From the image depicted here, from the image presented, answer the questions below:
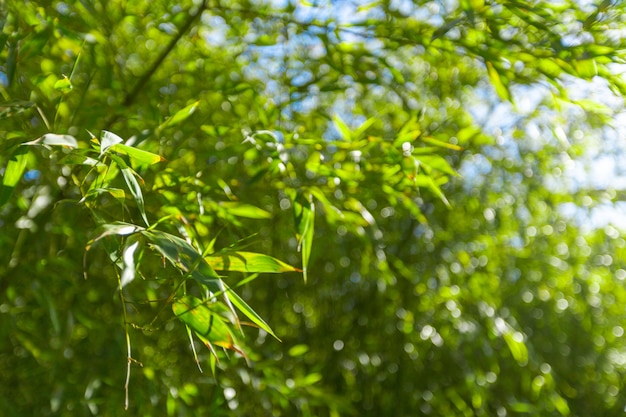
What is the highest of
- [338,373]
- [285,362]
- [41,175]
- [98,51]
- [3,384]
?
[98,51]

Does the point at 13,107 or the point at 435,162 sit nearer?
the point at 13,107

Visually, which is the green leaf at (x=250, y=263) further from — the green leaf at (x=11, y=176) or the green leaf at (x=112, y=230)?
Result: the green leaf at (x=11, y=176)

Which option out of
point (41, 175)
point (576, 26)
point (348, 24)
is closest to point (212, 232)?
point (41, 175)

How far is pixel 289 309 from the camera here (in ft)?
6.31

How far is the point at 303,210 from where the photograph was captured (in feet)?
3.42

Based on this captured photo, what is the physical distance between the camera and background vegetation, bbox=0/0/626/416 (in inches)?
39.6

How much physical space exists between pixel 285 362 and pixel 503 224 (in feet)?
2.35

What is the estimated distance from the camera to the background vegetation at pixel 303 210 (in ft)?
3.30

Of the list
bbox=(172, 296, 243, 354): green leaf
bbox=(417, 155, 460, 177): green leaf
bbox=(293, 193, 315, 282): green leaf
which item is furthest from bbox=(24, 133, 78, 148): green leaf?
bbox=(417, 155, 460, 177): green leaf

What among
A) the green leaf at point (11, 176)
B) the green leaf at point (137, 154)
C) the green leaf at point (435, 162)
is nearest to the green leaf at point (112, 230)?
the green leaf at point (137, 154)

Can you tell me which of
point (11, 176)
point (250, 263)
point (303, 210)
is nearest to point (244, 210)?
point (303, 210)

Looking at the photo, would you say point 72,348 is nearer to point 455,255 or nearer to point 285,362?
point 285,362

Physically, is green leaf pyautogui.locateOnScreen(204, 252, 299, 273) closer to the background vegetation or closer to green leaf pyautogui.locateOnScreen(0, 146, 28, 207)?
the background vegetation

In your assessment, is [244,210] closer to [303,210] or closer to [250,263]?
[303,210]
